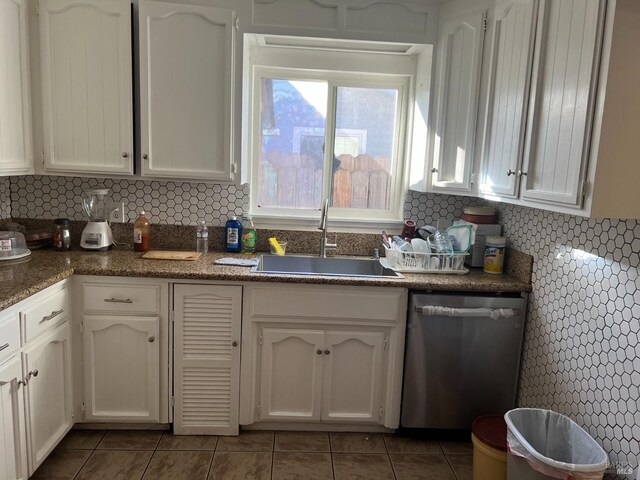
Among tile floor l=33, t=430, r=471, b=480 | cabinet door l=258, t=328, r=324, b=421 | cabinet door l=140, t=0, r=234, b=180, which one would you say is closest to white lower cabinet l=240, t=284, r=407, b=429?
cabinet door l=258, t=328, r=324, b=421

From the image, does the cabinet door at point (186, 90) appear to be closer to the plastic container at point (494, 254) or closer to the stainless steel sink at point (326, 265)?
the stainless steel sink at point (326, 265)

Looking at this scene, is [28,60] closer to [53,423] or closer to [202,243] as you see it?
[202,243]

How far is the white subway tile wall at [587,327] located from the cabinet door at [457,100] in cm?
41

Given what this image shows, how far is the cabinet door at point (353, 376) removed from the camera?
239 cm

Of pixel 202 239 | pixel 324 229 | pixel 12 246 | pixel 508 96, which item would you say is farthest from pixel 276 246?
pixel 508 96

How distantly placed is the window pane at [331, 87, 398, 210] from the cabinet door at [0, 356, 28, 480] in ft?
6.12

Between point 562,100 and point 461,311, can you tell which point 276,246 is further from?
point 562,100

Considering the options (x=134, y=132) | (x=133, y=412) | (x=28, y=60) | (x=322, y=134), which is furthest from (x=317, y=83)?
(x=133, y=412)

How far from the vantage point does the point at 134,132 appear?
97.0 inches

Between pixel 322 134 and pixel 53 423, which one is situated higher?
pixel 322 134

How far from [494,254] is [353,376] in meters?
0.99

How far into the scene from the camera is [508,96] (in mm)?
2105

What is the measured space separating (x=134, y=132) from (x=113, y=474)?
5.35ft

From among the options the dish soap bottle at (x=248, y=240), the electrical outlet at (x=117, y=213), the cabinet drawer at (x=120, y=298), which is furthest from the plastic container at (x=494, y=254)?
the electrical outlet at (x=117, y=213)
